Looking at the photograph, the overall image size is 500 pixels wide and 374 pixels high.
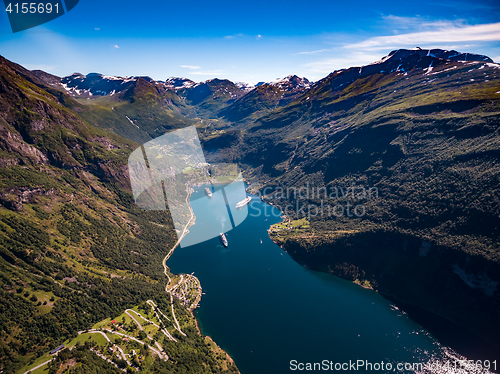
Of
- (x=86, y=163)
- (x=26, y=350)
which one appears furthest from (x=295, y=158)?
(x=26, y=350)

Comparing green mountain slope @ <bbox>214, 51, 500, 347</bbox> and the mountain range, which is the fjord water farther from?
green mountain slope @ <bbox>214, 51, 500, 347</bbox>

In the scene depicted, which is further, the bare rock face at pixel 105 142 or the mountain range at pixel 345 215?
the bare rock face at pixel 105 142

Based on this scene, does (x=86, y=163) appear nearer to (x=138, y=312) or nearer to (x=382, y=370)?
(x=138, y=312)

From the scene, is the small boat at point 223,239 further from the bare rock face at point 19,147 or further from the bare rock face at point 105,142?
the bare rock face at point 105,142

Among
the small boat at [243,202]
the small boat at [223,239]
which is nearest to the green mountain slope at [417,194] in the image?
the small boat at [243,202]

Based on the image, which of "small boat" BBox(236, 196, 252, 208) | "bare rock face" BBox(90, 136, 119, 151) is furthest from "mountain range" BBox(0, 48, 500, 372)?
"small boat" BBox(236, 196, 252, 208)

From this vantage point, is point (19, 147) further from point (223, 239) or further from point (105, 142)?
point (223, 239)

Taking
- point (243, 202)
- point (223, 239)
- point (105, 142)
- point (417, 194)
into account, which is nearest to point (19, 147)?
point (105, 142)
